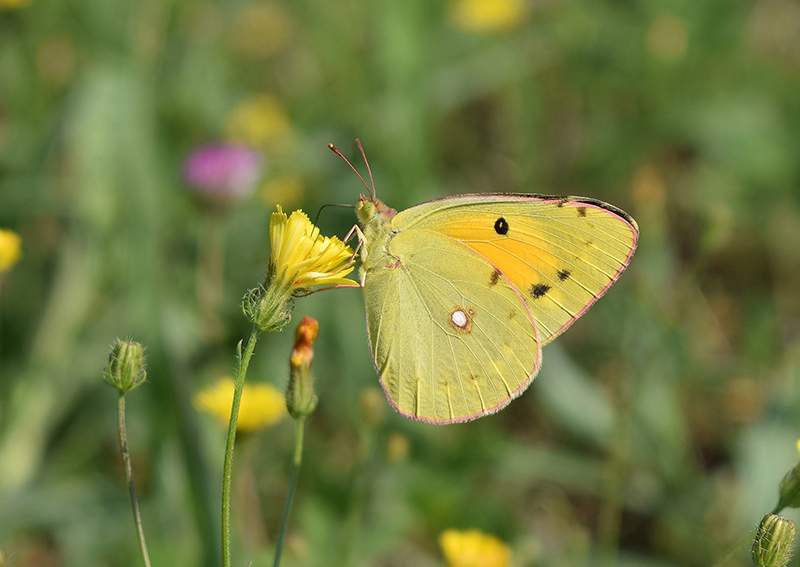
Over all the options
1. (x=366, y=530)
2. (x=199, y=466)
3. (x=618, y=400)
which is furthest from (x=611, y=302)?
(x=199, y=466)

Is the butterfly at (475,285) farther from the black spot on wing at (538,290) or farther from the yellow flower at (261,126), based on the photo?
the yellow flower at (261,126)

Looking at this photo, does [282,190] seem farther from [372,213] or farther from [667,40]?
[667,40]

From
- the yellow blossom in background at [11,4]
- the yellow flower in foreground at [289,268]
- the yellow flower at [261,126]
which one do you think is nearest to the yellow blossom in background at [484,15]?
the yellow flower at [261,126]

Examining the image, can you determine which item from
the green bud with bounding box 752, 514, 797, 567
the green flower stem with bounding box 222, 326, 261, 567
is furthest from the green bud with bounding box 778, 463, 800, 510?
the green flower stem with bounding box 222, 326, 261, 567

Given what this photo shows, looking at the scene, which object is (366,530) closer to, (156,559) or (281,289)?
(156,559)

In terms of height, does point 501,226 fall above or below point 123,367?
above

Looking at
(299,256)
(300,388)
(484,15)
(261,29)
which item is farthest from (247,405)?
(261,29)
